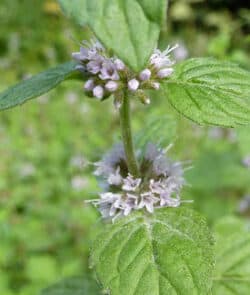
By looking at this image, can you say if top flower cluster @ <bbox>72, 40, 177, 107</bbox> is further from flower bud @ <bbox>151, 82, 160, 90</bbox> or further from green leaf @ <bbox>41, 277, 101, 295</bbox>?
green leaf @ <bbox>41, 277, 101, 295</bbox>

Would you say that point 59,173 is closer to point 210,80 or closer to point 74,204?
point 74,204

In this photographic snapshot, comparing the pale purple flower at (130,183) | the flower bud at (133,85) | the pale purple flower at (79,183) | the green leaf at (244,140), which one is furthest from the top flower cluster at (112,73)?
the pale purple flower at (79,183)

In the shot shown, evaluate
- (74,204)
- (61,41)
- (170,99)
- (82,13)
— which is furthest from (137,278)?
(61,41)

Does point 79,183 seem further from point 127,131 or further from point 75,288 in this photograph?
point 127,131

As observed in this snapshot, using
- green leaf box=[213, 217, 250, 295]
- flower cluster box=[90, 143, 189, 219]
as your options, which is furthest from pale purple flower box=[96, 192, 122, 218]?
green leaf box=[213, 217, 250, 295]

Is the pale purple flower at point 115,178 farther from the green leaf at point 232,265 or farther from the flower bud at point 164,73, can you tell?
the green leaf at point 232,265

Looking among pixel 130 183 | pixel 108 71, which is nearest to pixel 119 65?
pixel 108 71
